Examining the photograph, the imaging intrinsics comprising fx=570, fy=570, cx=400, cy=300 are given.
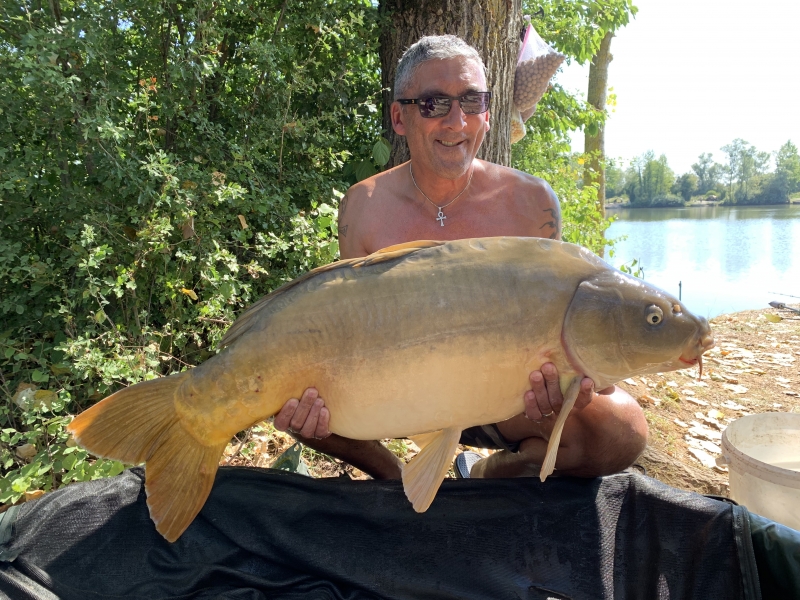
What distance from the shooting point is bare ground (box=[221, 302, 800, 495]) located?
91.7 inches

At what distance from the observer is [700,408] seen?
3203 millimetres

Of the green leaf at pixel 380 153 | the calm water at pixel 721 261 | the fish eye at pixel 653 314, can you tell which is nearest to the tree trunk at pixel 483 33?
the green leaf at pixel 380 153

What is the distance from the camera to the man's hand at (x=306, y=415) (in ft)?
4.74

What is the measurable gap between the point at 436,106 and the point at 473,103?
0.43 feet

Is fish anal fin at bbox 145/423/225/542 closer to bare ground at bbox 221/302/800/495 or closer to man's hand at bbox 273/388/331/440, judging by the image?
man's hand at bbox 273/388/331/440

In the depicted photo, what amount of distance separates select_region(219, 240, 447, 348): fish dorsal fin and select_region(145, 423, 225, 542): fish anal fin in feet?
0.88

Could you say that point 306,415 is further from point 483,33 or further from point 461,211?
point 483,33

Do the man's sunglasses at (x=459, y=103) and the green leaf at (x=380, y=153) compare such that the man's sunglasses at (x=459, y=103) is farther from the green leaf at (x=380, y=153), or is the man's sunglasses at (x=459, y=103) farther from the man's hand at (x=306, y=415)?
the green leaf at (x=380, y=153)

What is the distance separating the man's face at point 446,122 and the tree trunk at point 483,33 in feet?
3.54

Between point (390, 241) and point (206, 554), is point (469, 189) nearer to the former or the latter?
point (390, 241)

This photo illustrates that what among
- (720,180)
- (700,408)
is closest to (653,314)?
(700,408)

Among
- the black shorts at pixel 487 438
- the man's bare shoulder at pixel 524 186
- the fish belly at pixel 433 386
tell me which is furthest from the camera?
the man's bare shoulder at pixel 524 186

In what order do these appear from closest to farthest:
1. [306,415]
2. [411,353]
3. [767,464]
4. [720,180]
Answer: [411,353], [306,415], [767,464], [720,180]

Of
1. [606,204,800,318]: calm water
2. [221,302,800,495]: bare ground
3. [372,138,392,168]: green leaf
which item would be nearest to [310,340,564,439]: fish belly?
[221,302,800,495]: bare ground
